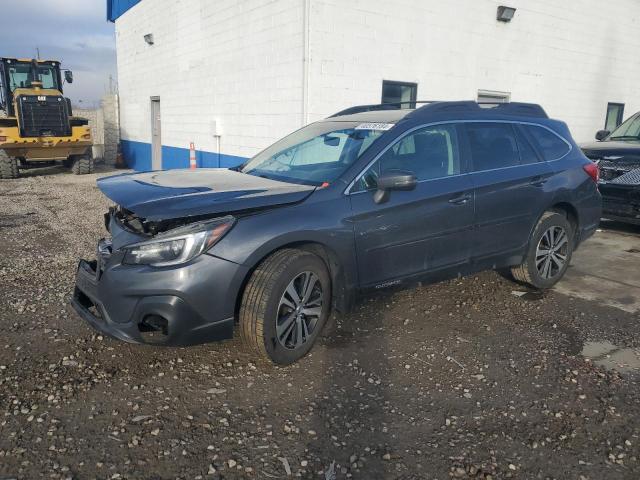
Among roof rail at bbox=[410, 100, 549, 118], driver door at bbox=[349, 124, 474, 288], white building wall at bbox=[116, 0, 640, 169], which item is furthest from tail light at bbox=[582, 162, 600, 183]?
white building wall at bbox=[116, 0, 640, 169]

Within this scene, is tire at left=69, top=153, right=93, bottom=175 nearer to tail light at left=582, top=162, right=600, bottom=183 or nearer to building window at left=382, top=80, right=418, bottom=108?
building window at left=382, top=80, right=418, bottom=108

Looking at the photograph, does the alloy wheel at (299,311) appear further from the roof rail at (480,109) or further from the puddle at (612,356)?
the puddle at (612,356)

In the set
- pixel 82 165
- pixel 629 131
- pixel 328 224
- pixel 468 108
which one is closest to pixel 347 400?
pixel 328 224

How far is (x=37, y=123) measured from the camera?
14.6m

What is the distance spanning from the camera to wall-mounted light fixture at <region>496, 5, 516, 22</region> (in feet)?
33.0

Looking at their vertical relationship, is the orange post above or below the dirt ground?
above

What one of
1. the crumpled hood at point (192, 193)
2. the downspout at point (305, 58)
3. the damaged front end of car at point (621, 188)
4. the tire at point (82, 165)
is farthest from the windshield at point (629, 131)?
the tire at point (82, 165)

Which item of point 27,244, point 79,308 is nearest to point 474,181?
point 79,308

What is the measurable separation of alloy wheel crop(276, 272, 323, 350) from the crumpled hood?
55cm

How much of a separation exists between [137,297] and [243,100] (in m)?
7.46

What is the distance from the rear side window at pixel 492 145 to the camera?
4.32 meters

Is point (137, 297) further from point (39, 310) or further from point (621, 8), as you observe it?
point (621, 8)

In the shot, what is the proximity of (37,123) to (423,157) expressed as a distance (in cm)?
1420

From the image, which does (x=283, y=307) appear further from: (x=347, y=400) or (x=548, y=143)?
(x=548, y=143)
